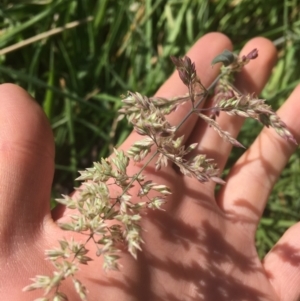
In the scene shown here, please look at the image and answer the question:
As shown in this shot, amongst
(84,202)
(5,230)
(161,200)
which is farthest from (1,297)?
(161,200)

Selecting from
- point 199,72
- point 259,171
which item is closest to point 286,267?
point 259,171

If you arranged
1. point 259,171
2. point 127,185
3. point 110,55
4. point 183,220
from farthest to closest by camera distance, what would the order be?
point 110,55 → point 259,171 → point 183,220 → point 127,185

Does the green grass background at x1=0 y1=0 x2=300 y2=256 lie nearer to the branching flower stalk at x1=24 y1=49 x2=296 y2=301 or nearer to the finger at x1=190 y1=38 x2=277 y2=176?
the finger at x1=190 y1=38 x2=277 y2=176

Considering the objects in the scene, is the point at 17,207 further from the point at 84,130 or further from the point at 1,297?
the point at 84,130

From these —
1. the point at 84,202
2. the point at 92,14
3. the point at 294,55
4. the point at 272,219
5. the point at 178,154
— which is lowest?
the point at 272,219

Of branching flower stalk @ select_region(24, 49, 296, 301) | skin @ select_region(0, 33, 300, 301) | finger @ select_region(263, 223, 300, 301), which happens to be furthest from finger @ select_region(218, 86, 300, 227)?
branching flower stalk @ select_region(24, 49, 296, 301)

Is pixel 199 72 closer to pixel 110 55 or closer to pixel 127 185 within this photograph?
pixel 110 55

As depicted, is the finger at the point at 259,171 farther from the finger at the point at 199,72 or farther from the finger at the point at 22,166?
the finger at the point at 22,166
